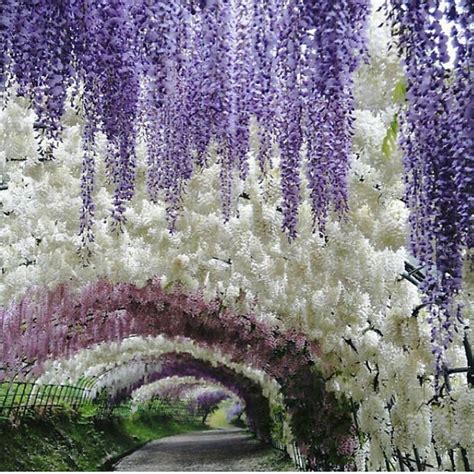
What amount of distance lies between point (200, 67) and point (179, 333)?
36.0 feet

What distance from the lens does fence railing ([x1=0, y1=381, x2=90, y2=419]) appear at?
13.9 metres

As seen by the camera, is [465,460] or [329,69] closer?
[329,69]

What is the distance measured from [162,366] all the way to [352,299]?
1654 cm

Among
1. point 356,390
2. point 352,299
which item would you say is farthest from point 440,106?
point 356,390

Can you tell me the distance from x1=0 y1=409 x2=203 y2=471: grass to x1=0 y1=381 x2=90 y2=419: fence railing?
0.81ft

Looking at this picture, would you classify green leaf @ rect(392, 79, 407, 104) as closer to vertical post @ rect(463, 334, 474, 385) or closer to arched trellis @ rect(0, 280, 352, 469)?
vertical post @ rect(463, 334, 474, 385)

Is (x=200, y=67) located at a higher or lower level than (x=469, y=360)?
higher

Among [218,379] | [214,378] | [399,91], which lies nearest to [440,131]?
[399,91]

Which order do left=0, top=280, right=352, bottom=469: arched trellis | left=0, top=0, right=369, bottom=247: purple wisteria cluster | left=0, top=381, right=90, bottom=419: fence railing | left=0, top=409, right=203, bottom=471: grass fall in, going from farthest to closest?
left=0, top=381, right=90, bottom=419: fence railing < left=0, top=409, right=203, bottom=471: grass < left=0, top=280, right=352, bottom=469: arched trellis < left=0, top=0, right=369, bottom=247: purple wisteria cluster

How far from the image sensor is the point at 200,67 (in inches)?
138

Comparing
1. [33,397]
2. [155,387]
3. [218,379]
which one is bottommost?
[33,397]

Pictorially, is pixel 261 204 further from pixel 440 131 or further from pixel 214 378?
pixel 214 378

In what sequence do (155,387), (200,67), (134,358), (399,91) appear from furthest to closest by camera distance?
(155,387), (134,358), (399,91), (200,67)

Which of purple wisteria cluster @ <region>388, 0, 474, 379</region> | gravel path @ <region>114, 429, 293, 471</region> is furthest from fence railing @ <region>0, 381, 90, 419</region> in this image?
purple wisteria cluster @ <region>388, 0, 474, 379</region>
